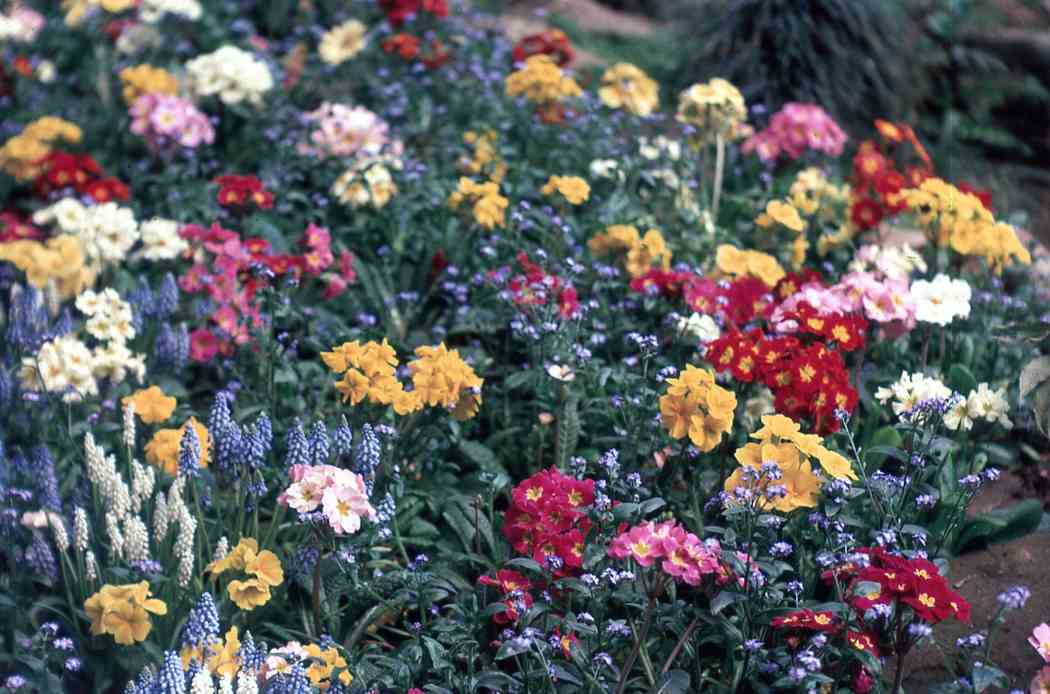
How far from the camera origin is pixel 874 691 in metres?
2.78

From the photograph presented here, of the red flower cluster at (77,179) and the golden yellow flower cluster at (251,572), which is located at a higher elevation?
the golden yellow flower cluster at (251,572)

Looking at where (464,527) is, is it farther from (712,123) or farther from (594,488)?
(712,123)

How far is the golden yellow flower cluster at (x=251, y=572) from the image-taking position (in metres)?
2.83

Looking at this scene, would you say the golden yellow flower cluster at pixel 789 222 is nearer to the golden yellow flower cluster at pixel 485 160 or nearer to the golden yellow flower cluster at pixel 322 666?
the golden yellow flower cluster at pixel 485 160

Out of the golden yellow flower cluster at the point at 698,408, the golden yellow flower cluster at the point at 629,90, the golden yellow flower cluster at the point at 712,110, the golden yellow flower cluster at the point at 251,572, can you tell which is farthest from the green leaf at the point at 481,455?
the golden yellow flower cluster at the point at 629,90

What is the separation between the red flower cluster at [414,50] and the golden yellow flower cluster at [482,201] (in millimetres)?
1464

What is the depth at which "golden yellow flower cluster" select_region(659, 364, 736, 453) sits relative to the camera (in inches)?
116

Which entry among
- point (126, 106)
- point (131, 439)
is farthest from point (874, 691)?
point (126, 106)

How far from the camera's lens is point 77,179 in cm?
489

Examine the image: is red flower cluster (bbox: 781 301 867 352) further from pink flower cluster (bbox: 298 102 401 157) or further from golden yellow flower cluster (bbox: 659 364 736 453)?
pink flower cluster (bbox: 298 102 401 157)

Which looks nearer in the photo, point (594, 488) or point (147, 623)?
point (147, 623)

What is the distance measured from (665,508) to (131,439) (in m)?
1.39

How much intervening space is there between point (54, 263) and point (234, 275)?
60 centimetres

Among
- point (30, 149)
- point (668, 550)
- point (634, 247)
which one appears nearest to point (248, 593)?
point (668, 550)
